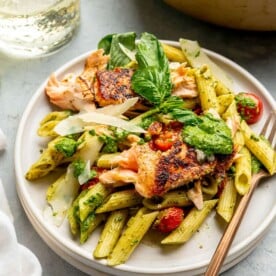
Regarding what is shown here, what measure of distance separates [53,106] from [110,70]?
0.19 m

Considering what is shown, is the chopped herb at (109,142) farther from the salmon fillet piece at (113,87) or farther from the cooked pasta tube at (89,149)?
the salmon fillet piece at (113,87)

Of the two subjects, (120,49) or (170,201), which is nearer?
(170,201)

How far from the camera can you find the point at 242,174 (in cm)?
191

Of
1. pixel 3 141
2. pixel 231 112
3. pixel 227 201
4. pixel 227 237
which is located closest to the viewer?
pixel 227 237

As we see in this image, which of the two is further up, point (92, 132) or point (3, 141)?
point (92, 132)

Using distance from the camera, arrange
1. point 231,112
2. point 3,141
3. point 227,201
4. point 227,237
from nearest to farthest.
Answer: point 227,237 < point 227,201 < point 231,112 < point 3,141

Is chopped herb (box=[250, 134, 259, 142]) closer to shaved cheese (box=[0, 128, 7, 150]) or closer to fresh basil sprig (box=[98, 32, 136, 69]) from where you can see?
fresh basil sprig (box=[98, 32, 136, 69])

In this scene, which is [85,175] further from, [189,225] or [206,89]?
[206,89]

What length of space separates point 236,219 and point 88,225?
363 mm

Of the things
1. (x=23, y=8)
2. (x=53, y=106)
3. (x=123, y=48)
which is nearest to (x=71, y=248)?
(x=53, y=106)

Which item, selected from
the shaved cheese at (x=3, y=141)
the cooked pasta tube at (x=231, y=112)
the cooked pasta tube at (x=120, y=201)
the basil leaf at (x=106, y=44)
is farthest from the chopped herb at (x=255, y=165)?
the shaved cheese at (x=3, y=141)

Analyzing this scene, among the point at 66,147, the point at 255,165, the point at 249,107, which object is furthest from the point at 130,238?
the point at 249,107

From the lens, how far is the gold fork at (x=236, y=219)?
67.1 inches

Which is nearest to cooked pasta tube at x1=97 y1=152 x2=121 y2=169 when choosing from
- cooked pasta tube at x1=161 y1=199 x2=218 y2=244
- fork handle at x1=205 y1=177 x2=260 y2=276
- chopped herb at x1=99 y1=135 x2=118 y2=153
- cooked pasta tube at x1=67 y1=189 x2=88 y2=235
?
chopped herb at x1=99 y1=135 x2=118 y2=153
